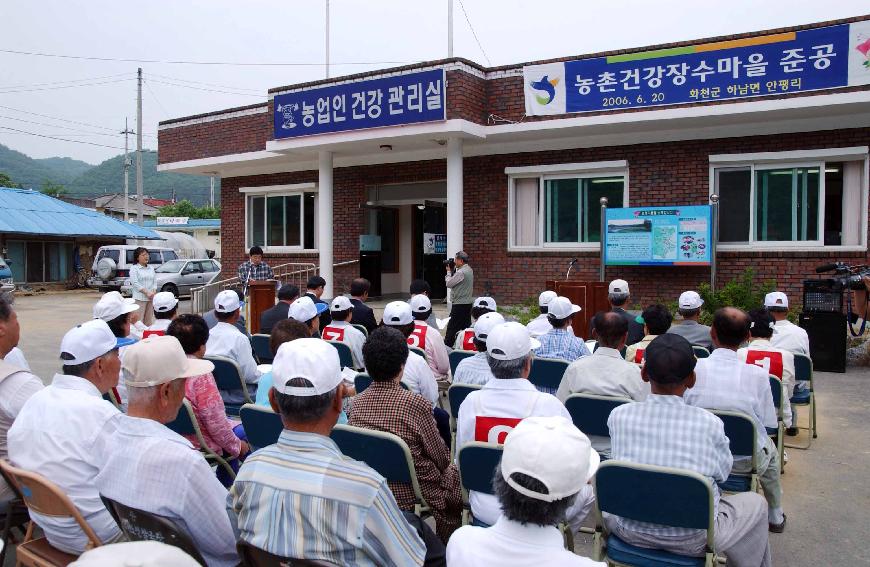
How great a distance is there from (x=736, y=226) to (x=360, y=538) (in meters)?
11.2

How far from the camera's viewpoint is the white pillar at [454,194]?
41.1 feet

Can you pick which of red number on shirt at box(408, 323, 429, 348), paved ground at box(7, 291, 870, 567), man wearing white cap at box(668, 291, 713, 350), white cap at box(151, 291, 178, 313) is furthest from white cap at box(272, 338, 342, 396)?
man wearing white cap at box(668, 291, 713, 350)

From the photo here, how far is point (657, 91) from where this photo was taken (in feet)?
36.1

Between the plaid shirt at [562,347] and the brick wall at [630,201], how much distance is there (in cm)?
688

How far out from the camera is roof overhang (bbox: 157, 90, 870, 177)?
10422 millimetres

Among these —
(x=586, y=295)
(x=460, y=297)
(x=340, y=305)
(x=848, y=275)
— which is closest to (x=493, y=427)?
(x=340, y=305)

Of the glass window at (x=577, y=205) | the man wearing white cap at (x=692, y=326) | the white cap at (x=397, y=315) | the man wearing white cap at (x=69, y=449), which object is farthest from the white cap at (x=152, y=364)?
the glass window at (x=577, y=205)

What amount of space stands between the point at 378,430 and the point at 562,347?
2738 millimetres

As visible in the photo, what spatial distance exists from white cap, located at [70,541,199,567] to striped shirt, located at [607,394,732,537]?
7.18 feet

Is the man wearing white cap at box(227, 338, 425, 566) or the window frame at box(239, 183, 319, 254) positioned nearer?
the man wearing white cap at box(227, 338, 425, 566)

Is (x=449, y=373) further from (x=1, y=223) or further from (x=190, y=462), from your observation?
(x=1, y=223)

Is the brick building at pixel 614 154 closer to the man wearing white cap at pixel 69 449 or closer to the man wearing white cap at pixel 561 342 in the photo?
the man wearing white cap at pixel 561 342

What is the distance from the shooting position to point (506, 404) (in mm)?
3365

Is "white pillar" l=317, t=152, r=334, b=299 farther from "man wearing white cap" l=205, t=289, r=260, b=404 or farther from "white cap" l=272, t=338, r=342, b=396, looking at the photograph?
"white cap" l=272, t=338, r=342, b=396
